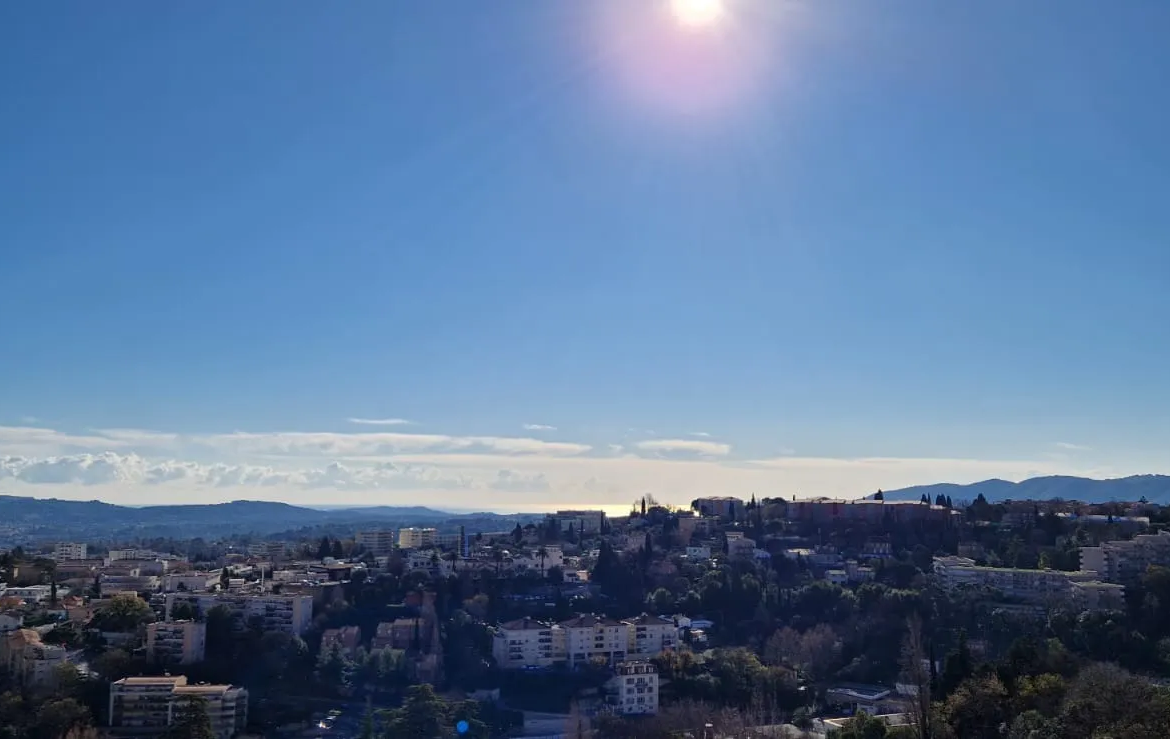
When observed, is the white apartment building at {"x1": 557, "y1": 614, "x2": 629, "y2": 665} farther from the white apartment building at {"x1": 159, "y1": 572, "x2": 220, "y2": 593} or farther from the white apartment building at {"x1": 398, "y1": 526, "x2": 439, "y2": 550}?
the white apartment building at {"x1": 398, "y1": 526, "x2": 439, "y2": 550}

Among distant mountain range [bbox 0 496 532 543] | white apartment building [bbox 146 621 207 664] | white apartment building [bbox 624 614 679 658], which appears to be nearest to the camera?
white apartment building [bbox 146 621 207 664]

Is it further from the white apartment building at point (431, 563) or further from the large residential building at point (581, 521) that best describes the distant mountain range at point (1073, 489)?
the white apartment building at point (431, 563)

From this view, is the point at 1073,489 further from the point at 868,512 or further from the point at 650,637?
the point at 650,637

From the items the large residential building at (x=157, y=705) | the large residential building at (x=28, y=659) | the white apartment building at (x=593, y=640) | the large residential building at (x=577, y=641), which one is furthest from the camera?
the white apartment building at (x=593, y=640)

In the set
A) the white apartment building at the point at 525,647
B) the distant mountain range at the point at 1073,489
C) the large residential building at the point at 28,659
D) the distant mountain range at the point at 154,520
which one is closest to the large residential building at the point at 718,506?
the white apartment building at the point at 525,647

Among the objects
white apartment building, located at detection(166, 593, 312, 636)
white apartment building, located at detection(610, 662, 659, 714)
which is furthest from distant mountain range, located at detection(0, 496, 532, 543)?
white apartment building, located at detection(610, 662, 659, 714)

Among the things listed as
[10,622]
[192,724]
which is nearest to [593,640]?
[192,724]
